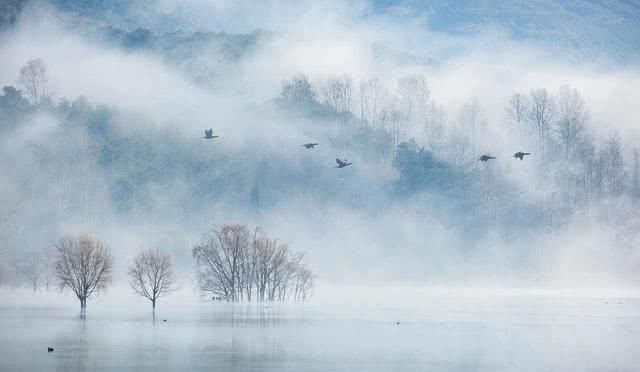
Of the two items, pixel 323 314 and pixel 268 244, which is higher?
pixel 268 244

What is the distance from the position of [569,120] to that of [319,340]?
147m

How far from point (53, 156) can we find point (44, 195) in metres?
12.6

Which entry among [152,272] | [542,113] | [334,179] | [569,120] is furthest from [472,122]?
[152,272]

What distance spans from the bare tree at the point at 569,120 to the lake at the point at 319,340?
10731 centimetres

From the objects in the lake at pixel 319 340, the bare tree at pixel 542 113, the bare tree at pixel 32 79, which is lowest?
the lake at pixel 319 340

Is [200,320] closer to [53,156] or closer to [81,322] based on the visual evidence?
[81,322]

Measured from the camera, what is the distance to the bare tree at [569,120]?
596 ft

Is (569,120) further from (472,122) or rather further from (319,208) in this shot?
(319,208)

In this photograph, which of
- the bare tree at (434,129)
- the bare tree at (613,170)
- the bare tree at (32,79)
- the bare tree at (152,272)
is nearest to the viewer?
the bare tree at (152,272)

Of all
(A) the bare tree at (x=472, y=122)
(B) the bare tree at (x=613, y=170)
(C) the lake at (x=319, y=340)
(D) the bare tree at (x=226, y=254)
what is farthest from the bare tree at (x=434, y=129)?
(C) the lake at (x=319, y=340)

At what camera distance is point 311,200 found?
167 metres

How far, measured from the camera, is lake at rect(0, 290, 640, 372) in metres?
40.3

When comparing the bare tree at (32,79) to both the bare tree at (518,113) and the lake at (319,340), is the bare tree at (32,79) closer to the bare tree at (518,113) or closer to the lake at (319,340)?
the bare tree at (518,113)

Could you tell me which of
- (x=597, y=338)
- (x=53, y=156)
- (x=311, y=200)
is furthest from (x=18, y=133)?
(x=597, y=338)
